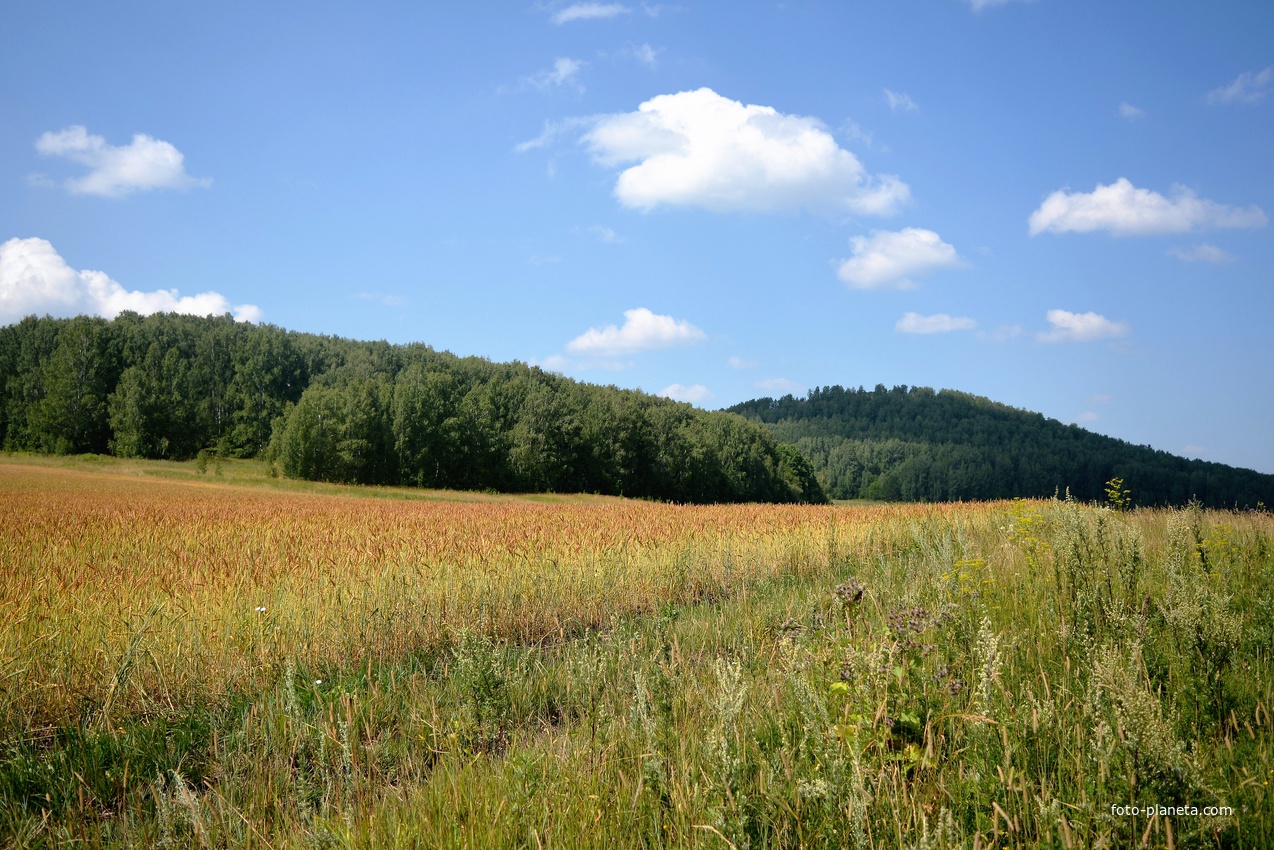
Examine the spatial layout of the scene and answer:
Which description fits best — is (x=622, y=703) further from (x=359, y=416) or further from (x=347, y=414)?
(x=347, y=414)

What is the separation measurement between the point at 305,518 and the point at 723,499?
232ft

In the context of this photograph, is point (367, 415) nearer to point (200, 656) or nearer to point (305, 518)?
point (305, 518)

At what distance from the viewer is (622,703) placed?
4586 mm

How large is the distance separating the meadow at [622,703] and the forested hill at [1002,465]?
103 m

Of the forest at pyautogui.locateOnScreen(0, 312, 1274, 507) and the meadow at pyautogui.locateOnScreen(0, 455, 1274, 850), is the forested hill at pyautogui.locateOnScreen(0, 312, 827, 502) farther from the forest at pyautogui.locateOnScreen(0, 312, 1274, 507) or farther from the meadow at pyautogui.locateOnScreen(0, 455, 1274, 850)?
the meadow at pyautogui.locateOnScreen(0, 455, 1274, 850)

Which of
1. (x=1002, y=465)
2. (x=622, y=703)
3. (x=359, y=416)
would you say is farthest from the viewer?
(x=1002, y=465)

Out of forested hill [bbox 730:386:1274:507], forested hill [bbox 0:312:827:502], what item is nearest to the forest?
forested hill [bbox 0:312:827:502]

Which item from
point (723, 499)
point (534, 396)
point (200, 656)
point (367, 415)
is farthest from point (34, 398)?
point (200, 656)

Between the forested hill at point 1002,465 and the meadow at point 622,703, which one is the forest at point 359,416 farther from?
the meadow at point 622,703

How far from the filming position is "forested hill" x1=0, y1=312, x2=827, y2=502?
2447 inches

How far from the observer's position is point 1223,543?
8.80 m

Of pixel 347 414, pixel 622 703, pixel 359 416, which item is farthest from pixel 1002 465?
pixel 622 703

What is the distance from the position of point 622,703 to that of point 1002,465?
139069 millimetres

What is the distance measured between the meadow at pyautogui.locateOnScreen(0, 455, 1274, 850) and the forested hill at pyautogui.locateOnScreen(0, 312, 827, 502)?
54560mm
